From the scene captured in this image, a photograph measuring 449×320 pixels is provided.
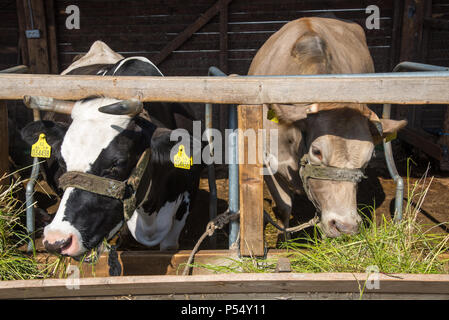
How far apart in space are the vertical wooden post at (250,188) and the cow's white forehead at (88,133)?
2.24ft

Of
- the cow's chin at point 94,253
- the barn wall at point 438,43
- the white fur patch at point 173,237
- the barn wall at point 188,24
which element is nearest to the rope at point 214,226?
the cow's chin at point 94,253

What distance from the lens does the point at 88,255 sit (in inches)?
91.4

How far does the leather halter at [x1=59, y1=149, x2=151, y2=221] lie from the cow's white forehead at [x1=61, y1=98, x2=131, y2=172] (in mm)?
57

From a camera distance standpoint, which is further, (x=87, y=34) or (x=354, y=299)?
(x=87, y=34)

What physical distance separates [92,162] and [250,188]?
828 millimetres

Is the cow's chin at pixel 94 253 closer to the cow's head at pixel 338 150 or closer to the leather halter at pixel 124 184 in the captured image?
the leather halter at pixel 124 184

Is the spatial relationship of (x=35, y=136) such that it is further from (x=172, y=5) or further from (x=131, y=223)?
(x=172, y=5)

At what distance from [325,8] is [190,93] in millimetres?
5121

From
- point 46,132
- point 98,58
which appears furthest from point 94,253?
point 98,58

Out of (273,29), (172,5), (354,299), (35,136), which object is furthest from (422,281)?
(172,5)

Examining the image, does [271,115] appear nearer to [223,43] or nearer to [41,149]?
[41,149]

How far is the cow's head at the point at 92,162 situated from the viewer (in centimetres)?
205

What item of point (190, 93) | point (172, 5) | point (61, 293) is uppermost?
point (172, 5)

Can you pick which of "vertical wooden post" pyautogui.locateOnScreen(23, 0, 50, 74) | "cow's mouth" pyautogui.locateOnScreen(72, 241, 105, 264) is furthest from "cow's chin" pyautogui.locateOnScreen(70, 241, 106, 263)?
"vertical wooden post" pyautogui.locateOnScreen(23, 0, 50, 74)
